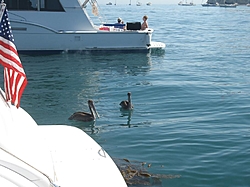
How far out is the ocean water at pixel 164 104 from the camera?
8.73m

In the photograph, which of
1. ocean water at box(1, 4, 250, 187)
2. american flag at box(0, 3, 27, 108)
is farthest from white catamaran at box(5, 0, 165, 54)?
american flag at box(0, 3, 27, 108)

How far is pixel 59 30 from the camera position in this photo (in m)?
21.0

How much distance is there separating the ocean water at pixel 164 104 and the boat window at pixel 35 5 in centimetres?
219

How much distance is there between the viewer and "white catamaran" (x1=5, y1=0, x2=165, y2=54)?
802 inches

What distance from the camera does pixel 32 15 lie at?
67.5 feet

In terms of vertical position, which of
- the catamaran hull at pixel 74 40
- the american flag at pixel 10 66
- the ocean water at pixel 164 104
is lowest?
the ocean water at pixel 164 104

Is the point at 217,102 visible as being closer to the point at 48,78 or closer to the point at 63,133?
the point at 48,78

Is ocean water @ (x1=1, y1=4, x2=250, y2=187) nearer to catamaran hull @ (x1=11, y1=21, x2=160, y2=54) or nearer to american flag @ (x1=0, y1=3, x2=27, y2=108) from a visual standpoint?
catamaran hull @ (x1=11, y1=21, x2=160, y2=54)

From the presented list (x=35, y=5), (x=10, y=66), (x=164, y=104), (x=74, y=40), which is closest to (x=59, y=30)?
(x=74, y=40)

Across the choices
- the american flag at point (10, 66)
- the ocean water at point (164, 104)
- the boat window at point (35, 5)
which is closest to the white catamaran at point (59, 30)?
the boat window at point (35, 5)

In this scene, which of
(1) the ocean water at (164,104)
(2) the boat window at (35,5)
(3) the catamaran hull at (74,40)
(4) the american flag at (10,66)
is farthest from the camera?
(3) the catamaran hull at (74,40)

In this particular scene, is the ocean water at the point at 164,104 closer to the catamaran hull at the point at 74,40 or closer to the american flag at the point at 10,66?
the catamaran hull at the point at 74,40

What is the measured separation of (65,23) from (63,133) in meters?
15.3

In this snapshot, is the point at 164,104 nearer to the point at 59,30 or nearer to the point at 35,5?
the point at 59,30
